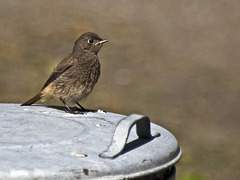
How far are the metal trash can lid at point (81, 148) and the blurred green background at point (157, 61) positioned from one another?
4106 mm

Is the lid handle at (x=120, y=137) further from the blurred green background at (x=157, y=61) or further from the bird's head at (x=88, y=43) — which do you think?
the blurred green background at (x=157, y=61)

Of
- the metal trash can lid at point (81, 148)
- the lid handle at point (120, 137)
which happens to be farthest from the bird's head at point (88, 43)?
the lid handle at point (120, 137)

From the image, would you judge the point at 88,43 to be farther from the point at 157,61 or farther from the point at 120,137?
the point at 157,61

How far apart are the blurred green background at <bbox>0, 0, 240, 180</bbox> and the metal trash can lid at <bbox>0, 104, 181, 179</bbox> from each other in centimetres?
411

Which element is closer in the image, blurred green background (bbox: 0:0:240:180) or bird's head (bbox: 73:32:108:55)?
bird's head (bbox: 73:32:108:55)

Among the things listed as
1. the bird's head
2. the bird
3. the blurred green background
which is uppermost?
the bird's head

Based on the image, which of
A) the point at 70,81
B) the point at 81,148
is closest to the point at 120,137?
the point at 81,148

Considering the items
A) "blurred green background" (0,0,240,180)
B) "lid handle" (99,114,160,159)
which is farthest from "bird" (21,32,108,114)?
"lid handle" (99,114,160,159)

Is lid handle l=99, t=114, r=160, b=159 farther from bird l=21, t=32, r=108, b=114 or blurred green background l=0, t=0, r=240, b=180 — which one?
blurred green background l=0, t=0, r=240, b=180

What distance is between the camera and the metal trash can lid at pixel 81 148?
242 centimetres

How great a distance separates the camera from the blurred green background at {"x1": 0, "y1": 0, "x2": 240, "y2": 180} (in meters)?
8.89

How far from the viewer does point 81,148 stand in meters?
2.74

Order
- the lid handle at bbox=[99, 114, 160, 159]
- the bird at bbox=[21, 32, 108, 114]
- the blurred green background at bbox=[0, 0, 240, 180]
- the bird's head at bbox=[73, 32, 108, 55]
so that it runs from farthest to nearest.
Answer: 1. the blurred green background at bbox=[0, 0, 240, 180]
2. the bird's head at bbox=[73, 32, 108, 55]
3. the bird at bbox=[21, 32, 108, 114]
4. the lid handle at bbox=[99, 114, 160, 159]

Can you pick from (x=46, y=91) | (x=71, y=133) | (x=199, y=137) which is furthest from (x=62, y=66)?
(x=199, y=137)
